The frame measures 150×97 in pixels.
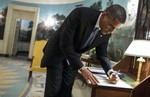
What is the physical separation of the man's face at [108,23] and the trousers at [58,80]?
0.52m

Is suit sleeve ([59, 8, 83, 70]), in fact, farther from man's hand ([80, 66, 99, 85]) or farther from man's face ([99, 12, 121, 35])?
man's face ([99, 12, 121, 35])

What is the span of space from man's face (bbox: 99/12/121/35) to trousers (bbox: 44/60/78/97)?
1.70 feet

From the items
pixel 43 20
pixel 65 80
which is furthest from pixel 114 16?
pixel 43 20

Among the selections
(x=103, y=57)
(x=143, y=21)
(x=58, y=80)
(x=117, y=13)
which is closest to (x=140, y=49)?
(x=103, y=57)

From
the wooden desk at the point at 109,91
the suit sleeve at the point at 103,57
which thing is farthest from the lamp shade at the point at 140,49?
the wooden desk at the point at 109,91

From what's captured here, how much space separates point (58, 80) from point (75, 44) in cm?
35

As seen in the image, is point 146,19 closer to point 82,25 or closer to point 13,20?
point 82,25

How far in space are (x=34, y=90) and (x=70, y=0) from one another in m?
5.32

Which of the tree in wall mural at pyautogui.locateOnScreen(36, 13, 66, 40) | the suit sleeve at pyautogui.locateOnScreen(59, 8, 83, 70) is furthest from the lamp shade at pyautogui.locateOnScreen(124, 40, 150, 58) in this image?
the tree in wall mural at pyautogui.locateOnScreen(36, 13, 66, 40)

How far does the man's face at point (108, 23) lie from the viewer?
133 cm

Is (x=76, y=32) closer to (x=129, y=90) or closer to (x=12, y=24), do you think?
(x=129, y=90)

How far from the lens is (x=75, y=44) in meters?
1.60

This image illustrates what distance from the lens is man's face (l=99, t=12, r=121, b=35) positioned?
52.5 inches

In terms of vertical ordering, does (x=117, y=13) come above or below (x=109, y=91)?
above
